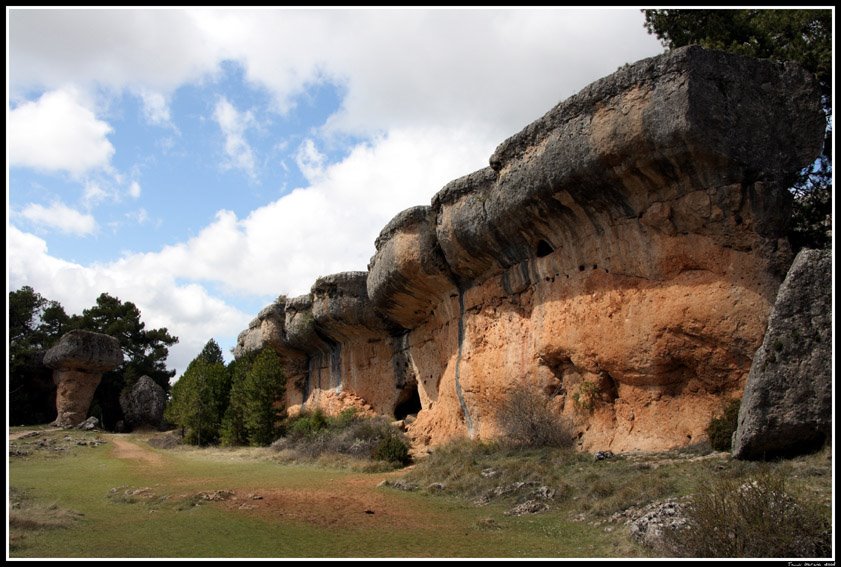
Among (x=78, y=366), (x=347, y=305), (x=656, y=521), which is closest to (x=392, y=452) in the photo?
(x=347, y=305)

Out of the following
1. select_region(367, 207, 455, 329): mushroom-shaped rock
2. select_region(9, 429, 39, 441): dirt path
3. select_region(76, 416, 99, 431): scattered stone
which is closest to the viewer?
select_region(367, 207, 455, 329): mushroom-shaped rock

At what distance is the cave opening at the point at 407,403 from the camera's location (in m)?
27.3

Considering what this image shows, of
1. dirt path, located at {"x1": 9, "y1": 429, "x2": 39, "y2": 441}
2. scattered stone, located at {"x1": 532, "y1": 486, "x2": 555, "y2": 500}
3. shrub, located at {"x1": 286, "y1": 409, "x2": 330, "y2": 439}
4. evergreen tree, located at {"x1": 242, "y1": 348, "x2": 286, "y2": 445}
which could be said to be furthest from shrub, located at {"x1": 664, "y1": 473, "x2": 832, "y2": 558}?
dirt path, located at {"x1": 9, "y1": 429, "x2": 39, "y2": 441}

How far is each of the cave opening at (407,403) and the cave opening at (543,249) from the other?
1218cm

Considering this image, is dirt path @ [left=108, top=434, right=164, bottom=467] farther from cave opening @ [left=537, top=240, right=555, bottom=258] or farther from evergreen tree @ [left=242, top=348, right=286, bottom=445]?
cave opening @ [left=537, top=240, right=555, bottom=258]

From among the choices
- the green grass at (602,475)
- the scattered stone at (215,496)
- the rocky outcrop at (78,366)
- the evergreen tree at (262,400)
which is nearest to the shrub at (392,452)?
the green grass at (602,475)

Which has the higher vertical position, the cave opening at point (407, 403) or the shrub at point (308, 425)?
the cave opening at point (407, 403)

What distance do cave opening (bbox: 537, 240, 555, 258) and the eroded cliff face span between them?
0.03 m

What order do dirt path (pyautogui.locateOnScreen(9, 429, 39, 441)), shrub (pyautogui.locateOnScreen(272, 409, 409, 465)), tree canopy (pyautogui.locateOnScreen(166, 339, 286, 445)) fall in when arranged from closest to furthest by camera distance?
shrub (pyautogui.locateOnScreen(272, 409, 409, 465)), tree canopy (pyautogui.locateOnScreen(166, 339, 286, 445)), dirt path (pyautogui.locateOnScreen(9, 429, 39, 441))

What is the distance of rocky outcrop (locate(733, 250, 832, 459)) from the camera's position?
950 centimetres

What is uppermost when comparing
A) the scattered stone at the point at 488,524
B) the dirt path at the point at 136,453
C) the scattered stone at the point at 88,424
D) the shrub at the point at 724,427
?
the scattered stone at the point at 88,424

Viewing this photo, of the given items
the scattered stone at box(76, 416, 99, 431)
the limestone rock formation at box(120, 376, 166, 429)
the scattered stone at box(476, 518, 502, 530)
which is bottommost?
the scattered stone at box(476, 518, 502, 530)

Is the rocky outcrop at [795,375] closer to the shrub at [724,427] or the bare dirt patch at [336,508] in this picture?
the shrub at [724,427]

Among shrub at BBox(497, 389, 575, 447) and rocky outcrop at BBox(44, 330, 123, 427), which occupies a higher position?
rocky outcrop at BBox(44, 330, 123, 427)
